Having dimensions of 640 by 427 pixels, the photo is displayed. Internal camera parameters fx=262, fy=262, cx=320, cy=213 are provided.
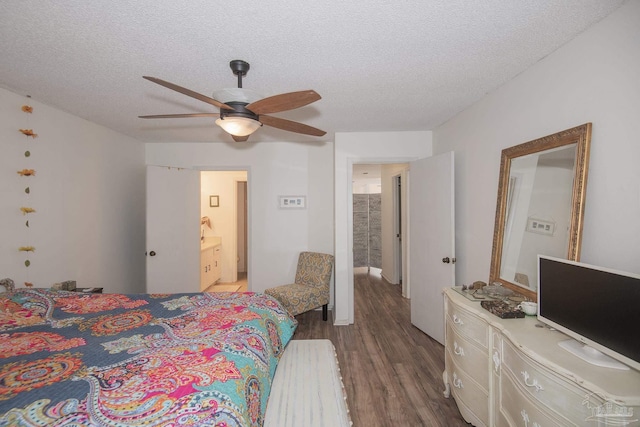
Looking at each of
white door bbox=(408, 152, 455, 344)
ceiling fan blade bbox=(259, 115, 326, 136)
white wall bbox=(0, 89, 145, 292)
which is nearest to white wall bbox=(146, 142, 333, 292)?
white wall bbox=(0, 89, 145, 292)

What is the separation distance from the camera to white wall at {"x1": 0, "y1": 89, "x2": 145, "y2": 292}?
7.25 ft

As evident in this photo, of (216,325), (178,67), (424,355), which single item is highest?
(178,67)

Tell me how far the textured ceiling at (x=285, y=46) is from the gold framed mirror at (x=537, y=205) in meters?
0.63

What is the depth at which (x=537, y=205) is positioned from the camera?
5.94ft

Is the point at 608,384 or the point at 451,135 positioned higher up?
the point at 451,135

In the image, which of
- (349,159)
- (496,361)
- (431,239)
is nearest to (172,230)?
(349,159)

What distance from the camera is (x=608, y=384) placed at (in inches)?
37.7

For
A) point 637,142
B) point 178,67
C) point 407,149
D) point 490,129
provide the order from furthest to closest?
point 407,149
point 490,129
point 178,67
point 637,142

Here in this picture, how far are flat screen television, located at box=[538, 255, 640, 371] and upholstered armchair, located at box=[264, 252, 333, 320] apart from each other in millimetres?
2352

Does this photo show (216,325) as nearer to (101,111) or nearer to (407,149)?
(101,111)

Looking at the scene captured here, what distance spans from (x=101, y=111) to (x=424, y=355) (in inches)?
163

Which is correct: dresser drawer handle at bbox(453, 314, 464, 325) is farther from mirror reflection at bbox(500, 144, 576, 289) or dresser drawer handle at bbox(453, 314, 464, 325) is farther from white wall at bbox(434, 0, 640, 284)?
white wall at bbox(434, 0, 640, 284)

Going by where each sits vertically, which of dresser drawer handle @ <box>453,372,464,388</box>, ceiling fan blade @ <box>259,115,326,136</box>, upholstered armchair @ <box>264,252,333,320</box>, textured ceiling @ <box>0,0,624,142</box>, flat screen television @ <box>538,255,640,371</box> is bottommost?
dresser drawer handle @ <box>453,372,464,388</box>

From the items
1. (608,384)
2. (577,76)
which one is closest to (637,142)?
(577,76)
